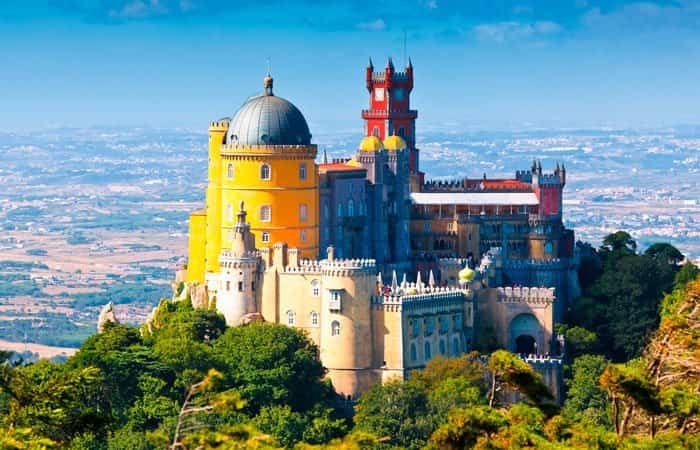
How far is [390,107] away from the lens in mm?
148500

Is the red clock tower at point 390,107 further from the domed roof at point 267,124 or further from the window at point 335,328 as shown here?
the window at point 335,328

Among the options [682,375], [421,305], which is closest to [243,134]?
[421,305]

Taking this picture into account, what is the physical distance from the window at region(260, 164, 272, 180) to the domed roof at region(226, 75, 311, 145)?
1.43m

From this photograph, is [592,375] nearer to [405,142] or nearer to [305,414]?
[305,414]

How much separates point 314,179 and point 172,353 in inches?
705

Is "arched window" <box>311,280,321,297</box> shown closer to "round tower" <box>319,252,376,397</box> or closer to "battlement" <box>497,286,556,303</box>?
"round tower" <box>319,252,376,397</box>

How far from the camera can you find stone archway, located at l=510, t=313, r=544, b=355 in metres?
120

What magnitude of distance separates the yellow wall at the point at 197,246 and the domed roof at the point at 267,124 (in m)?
7.42

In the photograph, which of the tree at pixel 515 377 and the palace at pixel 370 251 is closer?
the tree at pixel 515 377

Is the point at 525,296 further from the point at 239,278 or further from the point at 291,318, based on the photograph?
the point at 239,278

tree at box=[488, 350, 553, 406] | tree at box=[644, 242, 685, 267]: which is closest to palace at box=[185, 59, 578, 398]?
tree at box=[644, 242, 685, 267]

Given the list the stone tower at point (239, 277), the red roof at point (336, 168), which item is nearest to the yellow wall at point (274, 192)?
the red roof at point (336, 168)

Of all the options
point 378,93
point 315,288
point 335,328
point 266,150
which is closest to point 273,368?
point 335,328

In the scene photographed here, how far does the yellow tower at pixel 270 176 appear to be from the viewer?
121 meters
